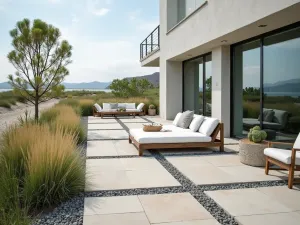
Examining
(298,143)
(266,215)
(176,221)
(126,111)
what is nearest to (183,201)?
(176,221)

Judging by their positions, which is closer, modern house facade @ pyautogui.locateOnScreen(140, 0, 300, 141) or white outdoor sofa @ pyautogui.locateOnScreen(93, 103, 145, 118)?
modern house facade @ pyautogui.locateOnScreen(140, 0, 300, 141)

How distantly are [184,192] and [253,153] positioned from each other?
6.82 feet

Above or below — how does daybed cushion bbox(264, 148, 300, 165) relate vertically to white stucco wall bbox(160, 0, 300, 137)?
below

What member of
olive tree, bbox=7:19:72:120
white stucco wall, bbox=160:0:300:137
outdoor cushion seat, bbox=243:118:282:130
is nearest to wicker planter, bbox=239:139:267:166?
outdoor cushion seat, bbox=243:118:282:130

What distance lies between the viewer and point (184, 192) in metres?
4.29

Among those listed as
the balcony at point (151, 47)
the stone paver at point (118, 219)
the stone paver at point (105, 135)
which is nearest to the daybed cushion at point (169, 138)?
the stone paver at point (105, 135)

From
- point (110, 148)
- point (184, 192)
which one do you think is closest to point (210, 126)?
point (110, 148)

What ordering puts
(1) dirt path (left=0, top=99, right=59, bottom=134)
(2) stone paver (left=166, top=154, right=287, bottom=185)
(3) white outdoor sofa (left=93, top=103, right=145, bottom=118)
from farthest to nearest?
(3) white outdoor sofa (left=93, top=103, right=145, bottom=118) → (1) dirt path (left=0, top=99, right=59, bottom=134) → (2) stone paver (left=166, top=154, right=287, bottom=185)

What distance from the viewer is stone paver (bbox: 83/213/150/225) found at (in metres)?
3.28

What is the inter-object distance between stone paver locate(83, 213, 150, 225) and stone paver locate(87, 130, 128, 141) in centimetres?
562

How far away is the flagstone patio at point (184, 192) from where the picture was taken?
11.3 ft

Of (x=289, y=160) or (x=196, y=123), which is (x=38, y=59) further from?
(x=289, y=160)

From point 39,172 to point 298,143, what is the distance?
12.3ft

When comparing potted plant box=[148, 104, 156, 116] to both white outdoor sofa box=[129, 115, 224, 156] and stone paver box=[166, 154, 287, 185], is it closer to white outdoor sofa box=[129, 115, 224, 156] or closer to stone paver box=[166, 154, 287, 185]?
white outdoor sofa box=[129, 115, 224, 156]
